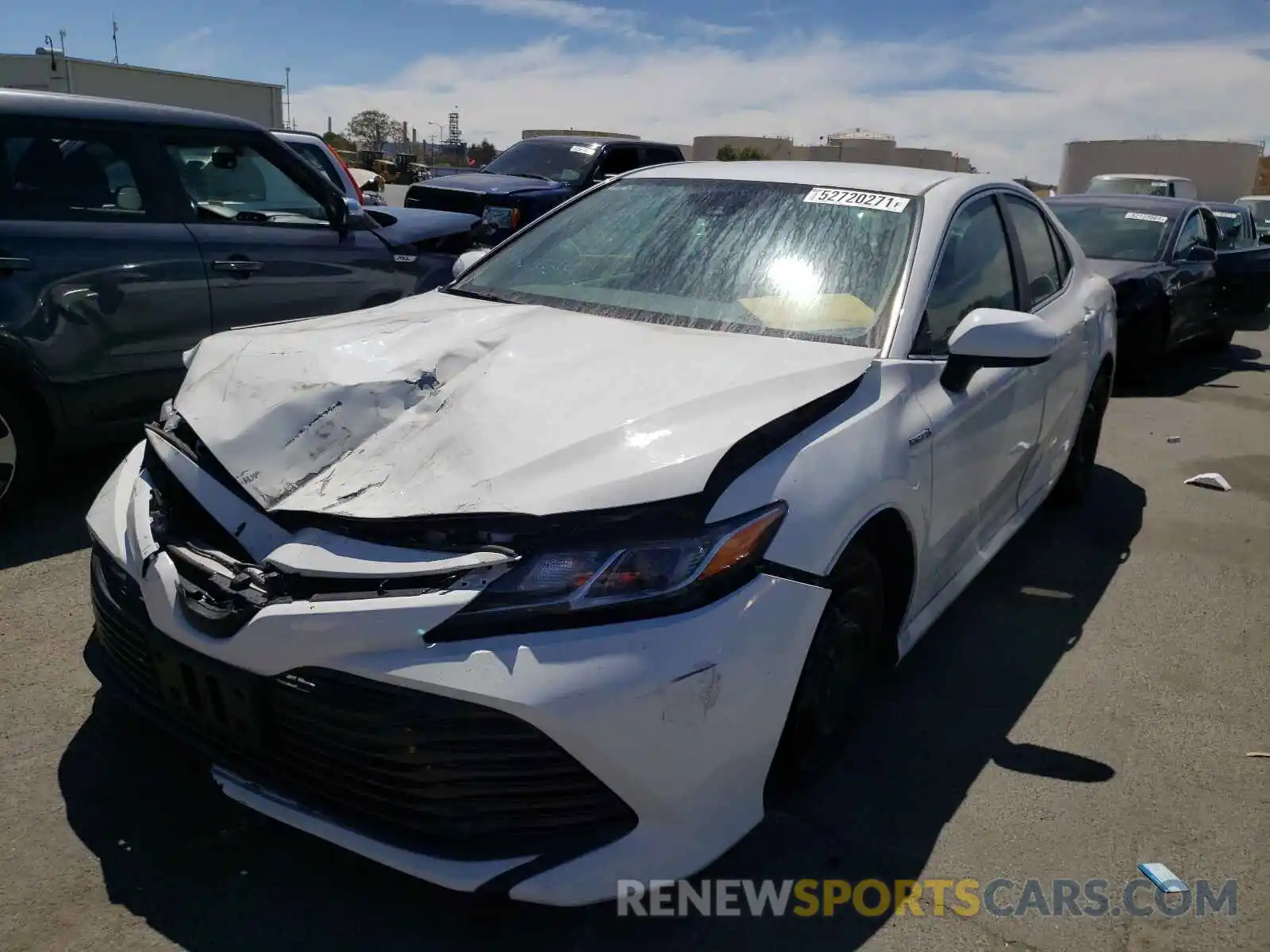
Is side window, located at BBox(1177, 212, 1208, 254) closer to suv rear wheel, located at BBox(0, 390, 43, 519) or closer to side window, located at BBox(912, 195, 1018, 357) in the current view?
side window, located at BBox(912, 195, 1018, 357)

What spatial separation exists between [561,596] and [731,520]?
0.40 meters

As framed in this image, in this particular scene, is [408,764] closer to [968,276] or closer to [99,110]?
[968,276]

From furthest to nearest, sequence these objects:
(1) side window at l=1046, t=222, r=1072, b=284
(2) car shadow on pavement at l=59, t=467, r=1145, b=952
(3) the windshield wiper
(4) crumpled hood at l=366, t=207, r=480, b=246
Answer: (4) crumpled hood at l=366, t=207, r=480, b=246 < (1) side window at l=1046, t=222, r=1072, b=284 < (3) the windshield wiper < (2) car shadow on pavement at l=59, t=467, r=1145, b=952

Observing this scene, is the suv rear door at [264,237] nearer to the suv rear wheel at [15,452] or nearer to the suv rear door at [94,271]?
the suv rear door at [94,271]

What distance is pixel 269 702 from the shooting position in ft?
6.66

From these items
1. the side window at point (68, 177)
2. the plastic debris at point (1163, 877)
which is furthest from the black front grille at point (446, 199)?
the plastic debris at point (1163, 877)

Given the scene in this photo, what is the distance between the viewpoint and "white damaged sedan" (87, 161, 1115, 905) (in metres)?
1.92

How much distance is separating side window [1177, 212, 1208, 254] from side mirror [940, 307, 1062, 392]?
274 inches

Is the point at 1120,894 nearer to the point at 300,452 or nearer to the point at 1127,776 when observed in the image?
the point at 1127,776

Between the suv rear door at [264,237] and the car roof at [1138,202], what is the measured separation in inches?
269

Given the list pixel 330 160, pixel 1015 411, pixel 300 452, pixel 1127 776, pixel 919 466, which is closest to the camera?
pixel 300 452

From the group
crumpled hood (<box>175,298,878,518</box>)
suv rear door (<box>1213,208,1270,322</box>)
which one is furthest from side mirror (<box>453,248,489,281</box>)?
suv rear door (<box>1213,208,1270,322</box>)

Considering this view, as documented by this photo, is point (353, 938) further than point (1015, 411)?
No

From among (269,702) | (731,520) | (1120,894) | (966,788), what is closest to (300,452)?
(269,702)
